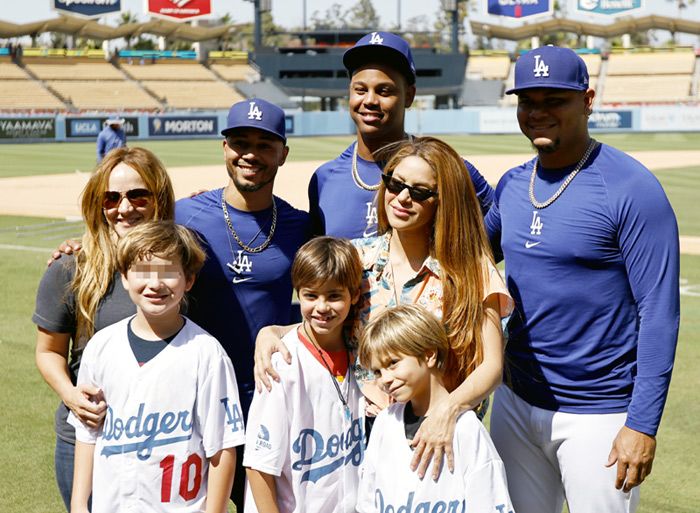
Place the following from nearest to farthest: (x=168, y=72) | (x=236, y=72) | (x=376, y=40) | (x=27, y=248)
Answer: (x=376, y=40) → (x=27, y=248) → (x=168, y=72) → (x=236, y=72)

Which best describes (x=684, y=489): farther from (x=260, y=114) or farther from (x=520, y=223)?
(x=260, y=114)

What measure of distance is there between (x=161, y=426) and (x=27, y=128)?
4445cm

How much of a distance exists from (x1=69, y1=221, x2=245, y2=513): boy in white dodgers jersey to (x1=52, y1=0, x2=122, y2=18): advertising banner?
72082 mm

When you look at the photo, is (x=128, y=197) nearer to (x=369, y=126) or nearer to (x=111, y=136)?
(x=369, y=126)

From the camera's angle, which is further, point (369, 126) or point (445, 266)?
point (369, 126)

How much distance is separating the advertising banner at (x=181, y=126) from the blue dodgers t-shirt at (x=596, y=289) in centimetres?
4671

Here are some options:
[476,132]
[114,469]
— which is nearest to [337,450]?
[114,469]

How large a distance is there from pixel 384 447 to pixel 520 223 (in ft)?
3.53

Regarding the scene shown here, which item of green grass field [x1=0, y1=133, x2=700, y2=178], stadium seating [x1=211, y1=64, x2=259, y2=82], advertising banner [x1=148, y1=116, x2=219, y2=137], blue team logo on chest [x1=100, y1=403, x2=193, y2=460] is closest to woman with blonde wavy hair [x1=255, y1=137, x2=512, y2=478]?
blue team logo on chest [x1=100, y1=403, x2=193, y2=460]

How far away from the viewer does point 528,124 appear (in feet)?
12.3

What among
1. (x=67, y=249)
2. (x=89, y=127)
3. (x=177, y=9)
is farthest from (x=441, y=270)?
(x=177, y=9)

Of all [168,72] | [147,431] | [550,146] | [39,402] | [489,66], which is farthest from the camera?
[489,66]

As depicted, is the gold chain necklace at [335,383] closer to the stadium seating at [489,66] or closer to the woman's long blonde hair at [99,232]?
the woman's long blonde hair at [99,232]

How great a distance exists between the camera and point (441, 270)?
11.5ft
